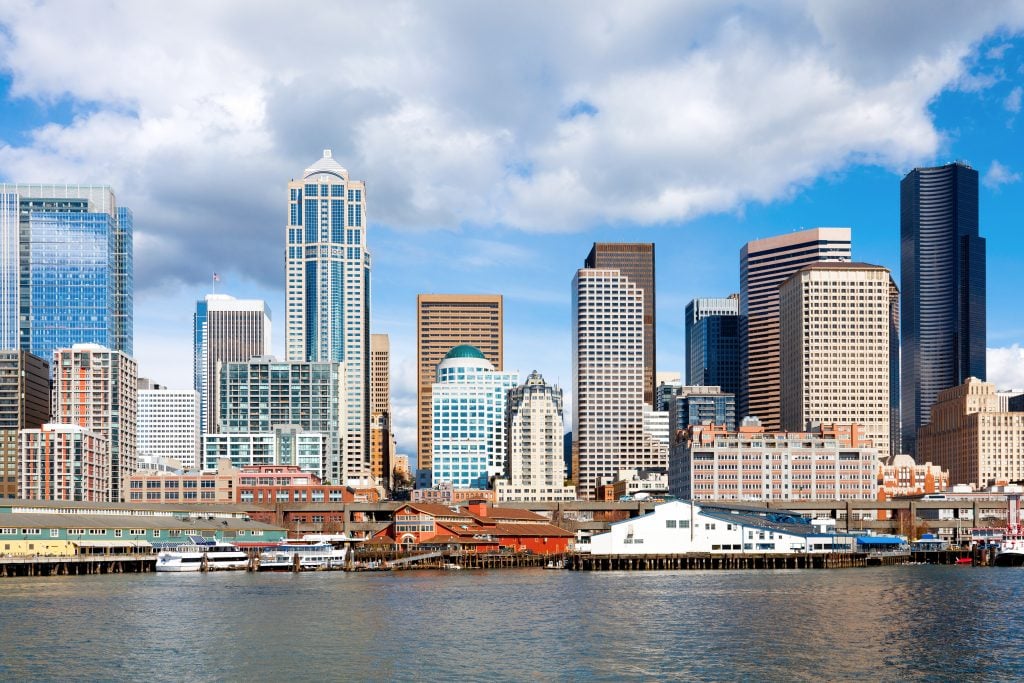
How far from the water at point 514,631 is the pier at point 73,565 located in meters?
19.8

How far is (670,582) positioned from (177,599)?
47467mm

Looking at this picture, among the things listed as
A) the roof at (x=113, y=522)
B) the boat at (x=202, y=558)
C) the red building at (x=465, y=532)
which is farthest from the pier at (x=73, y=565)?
the red building at (x=465, y=532)

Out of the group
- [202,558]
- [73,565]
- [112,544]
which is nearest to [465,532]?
[202,558]

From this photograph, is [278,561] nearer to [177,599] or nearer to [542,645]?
[177,599]

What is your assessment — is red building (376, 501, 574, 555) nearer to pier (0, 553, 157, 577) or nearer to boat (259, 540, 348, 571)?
boat (259, 540, 348, 571)

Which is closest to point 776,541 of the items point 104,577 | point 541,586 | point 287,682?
point 541,586

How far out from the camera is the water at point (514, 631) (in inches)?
2726

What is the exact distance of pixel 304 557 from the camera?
164000mm

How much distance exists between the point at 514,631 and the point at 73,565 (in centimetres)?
8722

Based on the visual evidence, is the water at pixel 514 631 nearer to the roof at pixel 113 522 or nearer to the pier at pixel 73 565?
the pier at pixel 73 565

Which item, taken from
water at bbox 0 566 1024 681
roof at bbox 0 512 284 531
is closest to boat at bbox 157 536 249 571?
roof at bbox 0 512 284 531

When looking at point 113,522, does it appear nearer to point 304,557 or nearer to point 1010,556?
point 304,557

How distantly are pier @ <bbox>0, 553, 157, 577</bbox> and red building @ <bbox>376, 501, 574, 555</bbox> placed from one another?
1382 inches

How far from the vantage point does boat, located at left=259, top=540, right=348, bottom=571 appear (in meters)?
161
